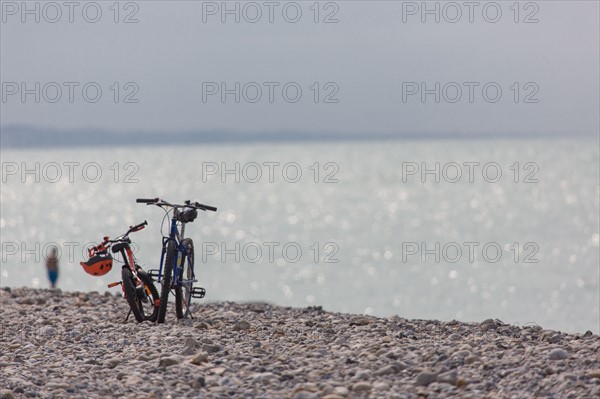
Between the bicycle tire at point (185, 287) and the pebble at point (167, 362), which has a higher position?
the bicycle tire at point (185, 287)

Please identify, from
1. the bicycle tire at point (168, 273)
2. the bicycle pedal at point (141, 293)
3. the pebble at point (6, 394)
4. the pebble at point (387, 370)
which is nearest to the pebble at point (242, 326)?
the bicycle tire at point (168, 273)

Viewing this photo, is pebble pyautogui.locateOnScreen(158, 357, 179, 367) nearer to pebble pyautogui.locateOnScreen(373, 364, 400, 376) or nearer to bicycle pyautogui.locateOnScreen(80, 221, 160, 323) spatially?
pebble pyautogui.locateOnScreen(373, 364, 400, 376)

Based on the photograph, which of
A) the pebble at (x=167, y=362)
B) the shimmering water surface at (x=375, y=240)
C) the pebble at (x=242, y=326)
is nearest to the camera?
the pebble at (x=167, y=362)

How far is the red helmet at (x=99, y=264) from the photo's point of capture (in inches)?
501

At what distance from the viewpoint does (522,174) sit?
529 feet

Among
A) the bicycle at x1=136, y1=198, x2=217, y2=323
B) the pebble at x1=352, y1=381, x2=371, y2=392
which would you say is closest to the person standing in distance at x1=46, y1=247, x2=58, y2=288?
the bicycle at x1=136, y1=198, x2=217, y2=323

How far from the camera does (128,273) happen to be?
42.3 feet

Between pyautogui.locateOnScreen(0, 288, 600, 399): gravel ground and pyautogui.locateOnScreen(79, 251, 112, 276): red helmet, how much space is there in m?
0.73

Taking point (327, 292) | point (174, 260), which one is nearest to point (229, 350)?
point (174, 260)

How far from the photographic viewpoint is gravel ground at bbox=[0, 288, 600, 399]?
327 inches

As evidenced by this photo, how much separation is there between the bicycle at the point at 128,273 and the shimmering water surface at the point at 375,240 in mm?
30778

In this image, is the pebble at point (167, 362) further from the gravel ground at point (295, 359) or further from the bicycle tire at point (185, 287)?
the bicycle tire at point (185, 287)

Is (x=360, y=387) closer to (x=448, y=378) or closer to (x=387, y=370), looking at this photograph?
(x=387, y=370)

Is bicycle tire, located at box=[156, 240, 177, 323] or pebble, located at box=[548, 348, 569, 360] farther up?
bicycle tire, located at box=[156, 240, 177, 323]
